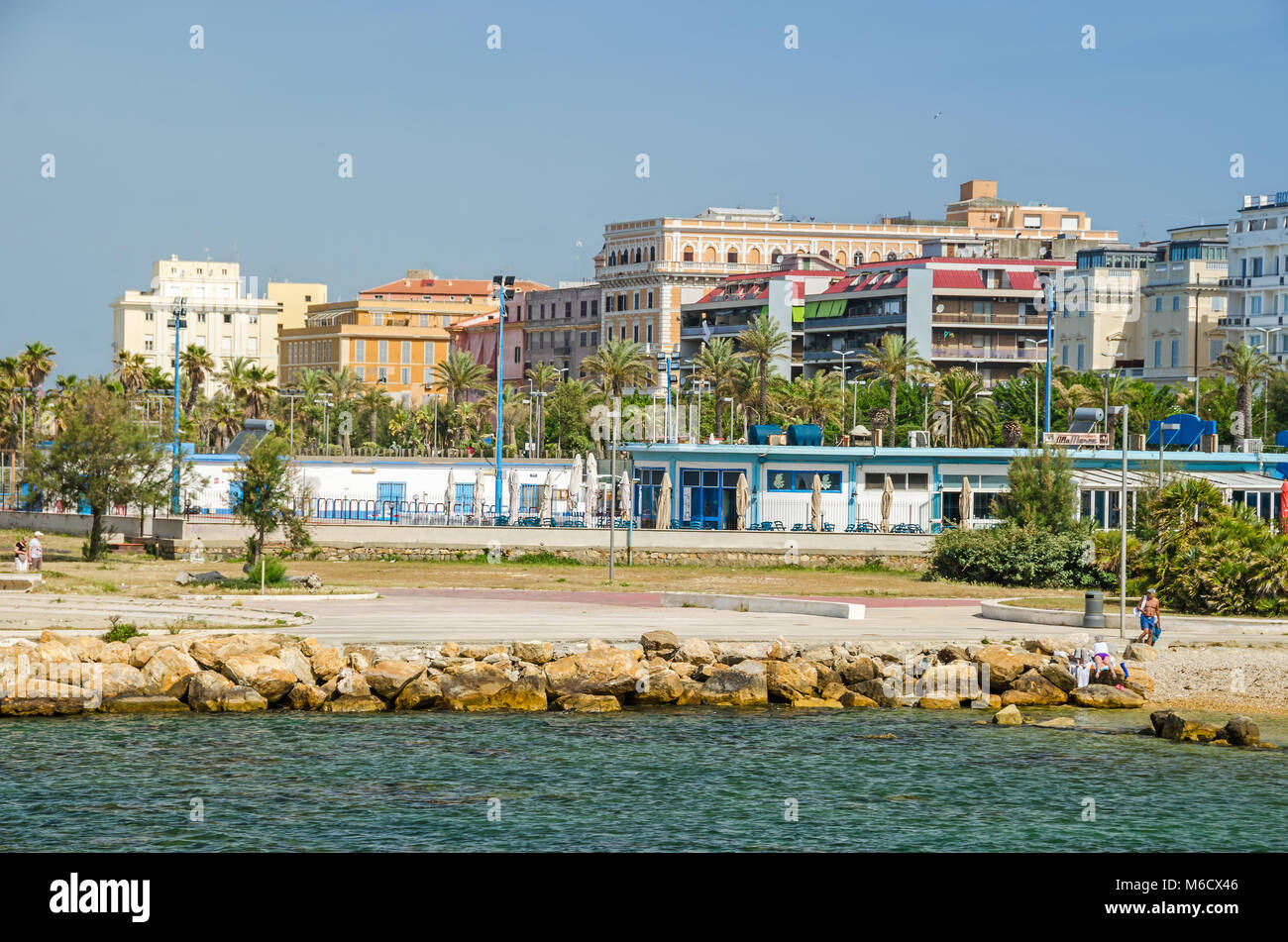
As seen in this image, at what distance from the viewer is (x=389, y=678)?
2959 centimetres

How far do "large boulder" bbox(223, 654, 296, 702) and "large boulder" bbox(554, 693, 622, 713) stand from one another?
5051 mm

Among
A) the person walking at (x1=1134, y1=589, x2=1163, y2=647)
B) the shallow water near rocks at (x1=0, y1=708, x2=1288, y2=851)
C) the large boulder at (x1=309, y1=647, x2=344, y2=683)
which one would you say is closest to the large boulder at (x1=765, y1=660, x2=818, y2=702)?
the shallow water near rocks at (x1=0, y1=708, x2=1288, y2=851)

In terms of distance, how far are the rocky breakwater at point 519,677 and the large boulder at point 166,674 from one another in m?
0.02

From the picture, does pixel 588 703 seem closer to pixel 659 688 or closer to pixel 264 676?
pixel 659 688

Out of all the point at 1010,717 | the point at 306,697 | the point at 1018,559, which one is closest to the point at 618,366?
the point at 1018,559

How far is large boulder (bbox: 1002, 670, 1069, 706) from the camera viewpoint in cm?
3084

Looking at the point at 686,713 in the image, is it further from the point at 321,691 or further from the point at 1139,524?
the point at 1139,524

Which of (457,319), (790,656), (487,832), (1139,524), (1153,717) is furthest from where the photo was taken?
(457,319)

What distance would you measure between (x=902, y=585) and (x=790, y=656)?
19.0 meters

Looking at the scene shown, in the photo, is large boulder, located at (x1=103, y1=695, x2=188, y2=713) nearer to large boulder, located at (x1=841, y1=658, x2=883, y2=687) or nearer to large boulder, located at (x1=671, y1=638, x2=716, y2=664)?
large boulder, located at (x1=671, y1=638, x2=716, y2=664)

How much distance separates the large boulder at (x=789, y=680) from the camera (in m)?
30.9
